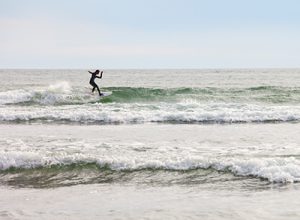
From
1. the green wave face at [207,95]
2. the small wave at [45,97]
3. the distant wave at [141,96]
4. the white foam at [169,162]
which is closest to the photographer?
the white foam at [169,162]

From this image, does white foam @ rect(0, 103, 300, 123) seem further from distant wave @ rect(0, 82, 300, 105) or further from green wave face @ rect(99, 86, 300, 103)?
green wave face @ rect(99, 86, 300, 103)

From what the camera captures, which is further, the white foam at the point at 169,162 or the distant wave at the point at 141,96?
the distant wave at the point at 141,96

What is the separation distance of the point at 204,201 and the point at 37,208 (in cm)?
258

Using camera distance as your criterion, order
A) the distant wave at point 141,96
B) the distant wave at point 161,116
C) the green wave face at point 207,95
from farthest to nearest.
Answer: the green wave face at point 207,95 < the distant wave at point 141,96 < the distant wave at point 161,116

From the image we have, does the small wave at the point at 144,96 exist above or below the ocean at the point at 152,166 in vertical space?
above

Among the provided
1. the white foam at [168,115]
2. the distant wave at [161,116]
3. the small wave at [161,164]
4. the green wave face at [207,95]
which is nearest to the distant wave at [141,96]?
the green wave face at [207,95]

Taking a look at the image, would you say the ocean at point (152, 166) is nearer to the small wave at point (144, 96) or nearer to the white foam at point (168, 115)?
the white foam at point (168, 115)

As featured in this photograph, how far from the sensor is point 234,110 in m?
20.7

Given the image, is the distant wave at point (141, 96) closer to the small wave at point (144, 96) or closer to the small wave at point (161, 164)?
the small wave at point (144, 96)

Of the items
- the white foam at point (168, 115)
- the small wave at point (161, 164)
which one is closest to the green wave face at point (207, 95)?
the white foam at point (168, 115)

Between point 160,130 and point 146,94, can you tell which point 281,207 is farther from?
point 146,94

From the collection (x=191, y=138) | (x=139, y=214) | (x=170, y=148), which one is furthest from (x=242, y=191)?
(x=191, y=138)

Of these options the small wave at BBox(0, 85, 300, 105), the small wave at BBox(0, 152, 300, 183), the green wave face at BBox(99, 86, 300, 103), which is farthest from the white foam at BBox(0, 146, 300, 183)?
the green wave face at BBox(99, 86, 300, 103)

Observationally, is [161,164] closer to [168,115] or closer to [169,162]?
[169,162]
